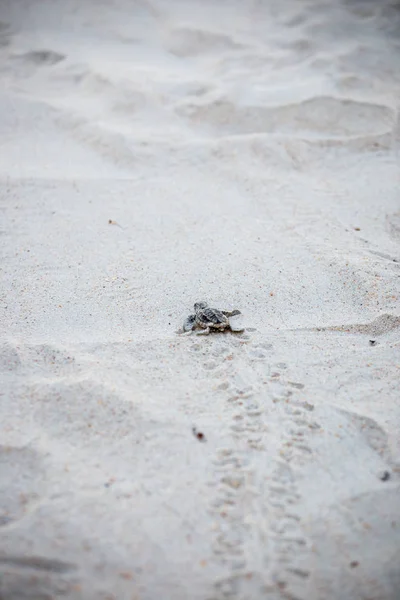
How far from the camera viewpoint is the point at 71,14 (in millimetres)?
4566

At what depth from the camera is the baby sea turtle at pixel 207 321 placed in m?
2.01

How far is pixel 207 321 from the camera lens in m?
2.03

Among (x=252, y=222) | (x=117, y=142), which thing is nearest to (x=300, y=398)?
(x=252, y=222)

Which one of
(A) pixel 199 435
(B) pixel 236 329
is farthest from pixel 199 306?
(A) pixel 199 435

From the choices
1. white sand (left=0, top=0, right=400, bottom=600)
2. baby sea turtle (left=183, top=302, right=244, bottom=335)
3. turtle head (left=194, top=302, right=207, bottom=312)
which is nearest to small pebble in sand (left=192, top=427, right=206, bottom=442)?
white sand (left=0, top=0, right=400, bottom=600)

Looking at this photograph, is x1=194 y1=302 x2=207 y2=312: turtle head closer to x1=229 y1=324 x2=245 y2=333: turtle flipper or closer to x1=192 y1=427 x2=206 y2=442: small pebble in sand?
x1=229 y1=324 x2=245 y2=333: turtle flipper

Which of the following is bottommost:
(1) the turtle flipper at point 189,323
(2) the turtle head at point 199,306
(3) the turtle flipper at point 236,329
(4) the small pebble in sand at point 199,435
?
(4) the small pebble in sand at point 199,435

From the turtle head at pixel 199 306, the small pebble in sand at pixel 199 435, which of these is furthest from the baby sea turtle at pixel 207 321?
the small pebble in sand at pixel 199 435

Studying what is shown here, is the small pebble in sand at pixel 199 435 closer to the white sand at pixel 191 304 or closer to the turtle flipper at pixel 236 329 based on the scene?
the white sand at pixel 191 304

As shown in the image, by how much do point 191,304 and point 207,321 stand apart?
0.72ft

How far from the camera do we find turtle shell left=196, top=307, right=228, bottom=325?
2023 mm

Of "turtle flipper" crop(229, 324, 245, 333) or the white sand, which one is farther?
"turtle flipper" crop(229, 324, 245, 333)

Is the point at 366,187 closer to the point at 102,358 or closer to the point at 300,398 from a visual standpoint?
the point at 300,398

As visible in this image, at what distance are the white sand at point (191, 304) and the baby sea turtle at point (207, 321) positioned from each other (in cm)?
6
